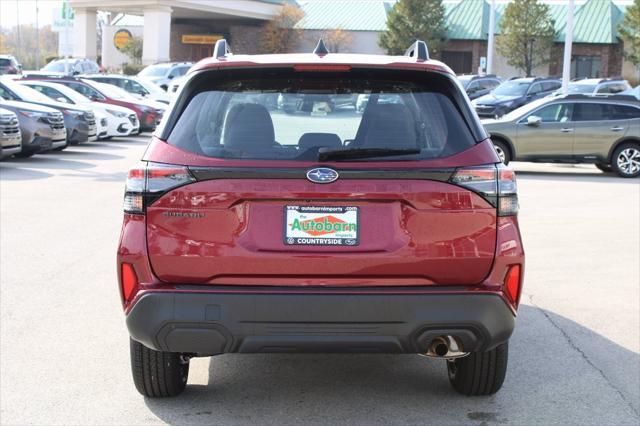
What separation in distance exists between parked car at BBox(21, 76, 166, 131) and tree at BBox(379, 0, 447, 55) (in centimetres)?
4471

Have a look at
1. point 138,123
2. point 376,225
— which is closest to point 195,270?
point 376,225

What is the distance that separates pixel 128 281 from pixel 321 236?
0.97 meters

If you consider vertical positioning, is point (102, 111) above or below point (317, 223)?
below

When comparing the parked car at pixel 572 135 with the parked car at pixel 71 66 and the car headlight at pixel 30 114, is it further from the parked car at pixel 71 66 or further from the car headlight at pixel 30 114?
the parked car at pixel 71 66

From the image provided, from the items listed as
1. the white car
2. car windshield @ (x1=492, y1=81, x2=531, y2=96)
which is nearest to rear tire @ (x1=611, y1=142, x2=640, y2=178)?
the white car

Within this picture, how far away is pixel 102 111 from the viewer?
84.6 feet

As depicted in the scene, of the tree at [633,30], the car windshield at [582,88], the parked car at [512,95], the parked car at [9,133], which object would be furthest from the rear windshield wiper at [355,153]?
the tree at [633,30]

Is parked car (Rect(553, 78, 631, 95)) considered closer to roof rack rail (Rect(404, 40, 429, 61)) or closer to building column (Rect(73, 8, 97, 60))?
roof rack rail (Rect(404, 40, 429, 61))

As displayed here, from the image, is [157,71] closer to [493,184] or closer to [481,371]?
[481,371]

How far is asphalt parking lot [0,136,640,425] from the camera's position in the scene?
5.05m

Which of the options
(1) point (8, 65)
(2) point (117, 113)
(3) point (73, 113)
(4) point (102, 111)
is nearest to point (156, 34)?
(1) point (8, 65)

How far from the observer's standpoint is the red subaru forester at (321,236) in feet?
14.3

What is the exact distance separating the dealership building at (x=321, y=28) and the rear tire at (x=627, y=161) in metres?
48.7

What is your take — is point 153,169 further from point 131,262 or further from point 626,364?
point 626,364
